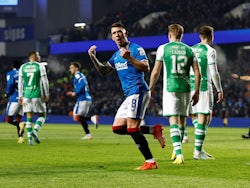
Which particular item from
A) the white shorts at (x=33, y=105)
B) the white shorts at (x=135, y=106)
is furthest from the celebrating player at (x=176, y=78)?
the white shorts at (x=33, y=105)

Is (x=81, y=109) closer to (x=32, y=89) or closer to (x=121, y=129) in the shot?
(x=32, y=89)

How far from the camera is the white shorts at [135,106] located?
10453 mm

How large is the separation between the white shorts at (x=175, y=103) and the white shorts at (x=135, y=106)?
0.62 meters

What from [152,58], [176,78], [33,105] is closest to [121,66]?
[176,78]

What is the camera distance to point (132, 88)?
34.9ft

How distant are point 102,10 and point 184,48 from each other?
46.0 m

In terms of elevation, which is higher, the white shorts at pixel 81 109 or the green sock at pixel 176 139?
the green sock at pixel 176 139

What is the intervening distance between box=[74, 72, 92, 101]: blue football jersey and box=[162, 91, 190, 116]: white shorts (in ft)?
35.0

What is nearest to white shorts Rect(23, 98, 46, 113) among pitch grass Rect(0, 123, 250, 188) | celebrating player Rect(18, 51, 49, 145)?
celebrating player Rect(18, 51, 49, 145)

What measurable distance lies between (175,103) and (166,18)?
35925 millimetres

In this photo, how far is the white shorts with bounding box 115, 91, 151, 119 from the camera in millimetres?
10453

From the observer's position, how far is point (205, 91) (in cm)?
1274

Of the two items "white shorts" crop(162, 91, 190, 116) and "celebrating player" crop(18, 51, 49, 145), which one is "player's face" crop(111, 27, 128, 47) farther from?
"celebrating player" crop(18, 51, 49, 145)

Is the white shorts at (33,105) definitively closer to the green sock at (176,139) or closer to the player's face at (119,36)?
the green sock at (176,139)
